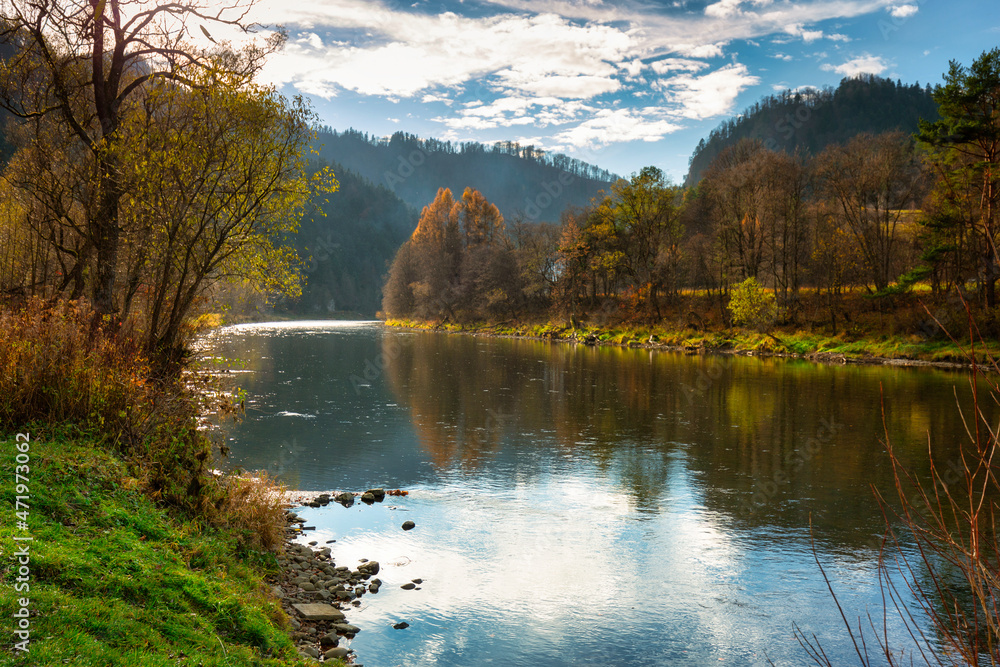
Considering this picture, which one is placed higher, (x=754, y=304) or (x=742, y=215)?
(x=742, y=215)

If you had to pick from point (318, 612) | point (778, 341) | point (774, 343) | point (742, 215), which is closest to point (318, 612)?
point (318, 612)

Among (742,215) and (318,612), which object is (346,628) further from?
(742,215)

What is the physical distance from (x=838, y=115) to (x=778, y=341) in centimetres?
15800

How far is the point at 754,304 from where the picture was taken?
5044 cm

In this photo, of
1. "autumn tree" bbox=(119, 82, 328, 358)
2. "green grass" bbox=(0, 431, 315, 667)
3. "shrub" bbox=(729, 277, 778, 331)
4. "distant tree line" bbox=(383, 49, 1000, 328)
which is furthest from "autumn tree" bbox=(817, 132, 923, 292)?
"green grass" bbox=(0, 431, 315, 667)

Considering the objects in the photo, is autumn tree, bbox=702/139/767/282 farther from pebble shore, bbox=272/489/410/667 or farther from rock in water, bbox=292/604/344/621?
rock in water, bbox=292/604/344/621

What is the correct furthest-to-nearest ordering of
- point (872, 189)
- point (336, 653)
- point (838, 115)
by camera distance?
1. point (838, 115)
2. point (872, 189)
3. point (336, 653)

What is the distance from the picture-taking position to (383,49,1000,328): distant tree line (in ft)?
118

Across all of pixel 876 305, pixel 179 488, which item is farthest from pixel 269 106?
pixel 876 305

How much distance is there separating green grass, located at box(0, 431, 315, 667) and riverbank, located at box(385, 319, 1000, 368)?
29.1 meters

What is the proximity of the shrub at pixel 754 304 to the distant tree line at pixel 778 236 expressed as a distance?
0.97 meters

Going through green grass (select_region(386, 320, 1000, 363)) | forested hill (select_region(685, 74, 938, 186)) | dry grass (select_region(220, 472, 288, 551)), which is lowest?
dry grass (select_region(220, 472, 288, 551))

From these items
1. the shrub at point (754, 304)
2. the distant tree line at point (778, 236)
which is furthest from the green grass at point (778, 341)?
the distant tree line at point (778, 236)

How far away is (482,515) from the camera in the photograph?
1348cm
